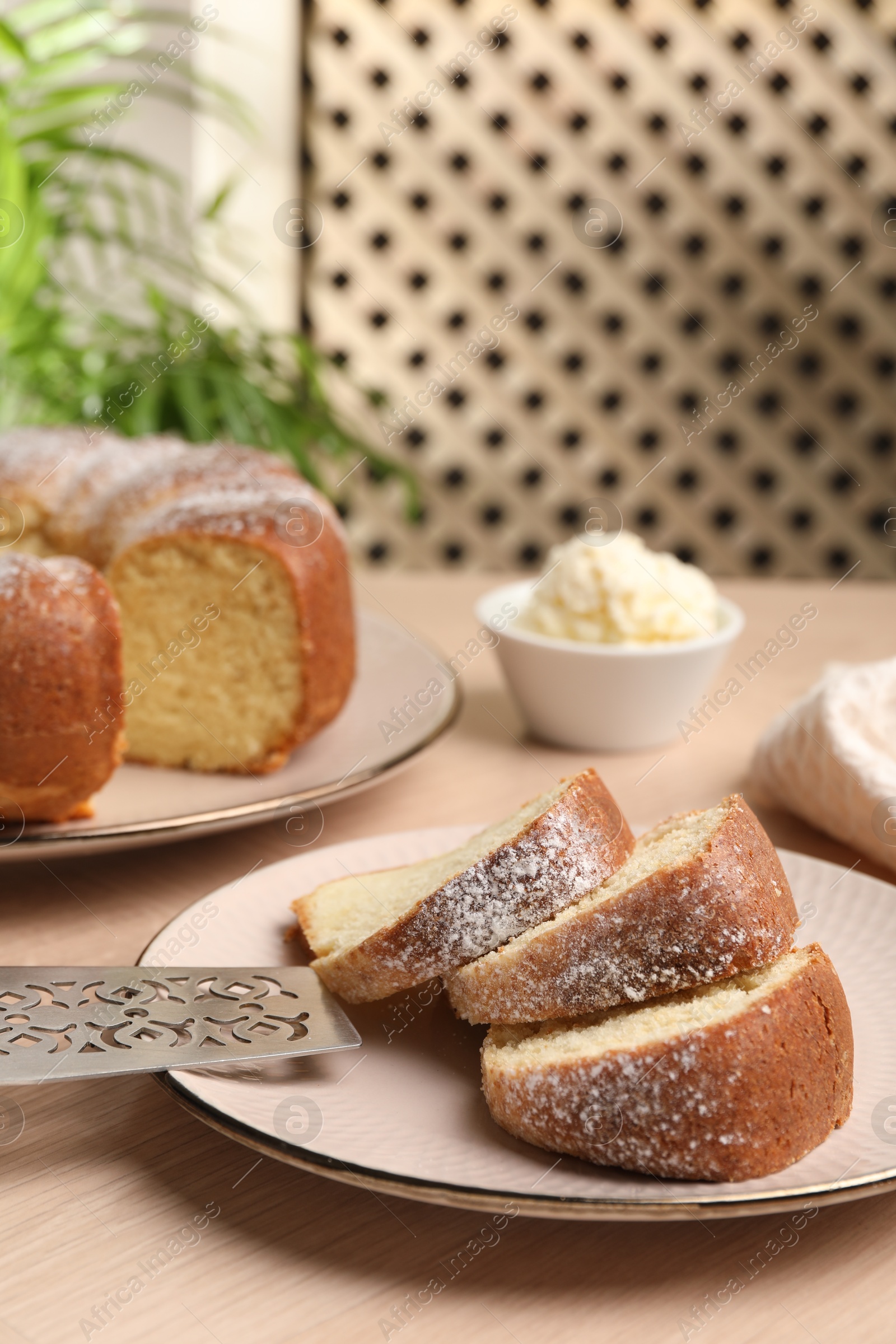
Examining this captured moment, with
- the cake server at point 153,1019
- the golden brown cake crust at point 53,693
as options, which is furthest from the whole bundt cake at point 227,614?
the cake server at point 153,1019

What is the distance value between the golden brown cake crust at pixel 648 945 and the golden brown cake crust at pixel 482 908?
0.16ft

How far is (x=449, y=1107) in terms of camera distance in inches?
28.4

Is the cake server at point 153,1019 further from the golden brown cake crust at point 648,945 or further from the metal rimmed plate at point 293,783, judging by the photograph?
the metal rimmed plate at point 293,783

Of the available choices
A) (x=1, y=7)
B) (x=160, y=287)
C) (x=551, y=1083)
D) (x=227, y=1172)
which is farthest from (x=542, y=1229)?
(x=1, y=7)

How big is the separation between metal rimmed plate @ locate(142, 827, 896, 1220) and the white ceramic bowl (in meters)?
0.42

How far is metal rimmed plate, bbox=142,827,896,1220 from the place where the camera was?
605 mm

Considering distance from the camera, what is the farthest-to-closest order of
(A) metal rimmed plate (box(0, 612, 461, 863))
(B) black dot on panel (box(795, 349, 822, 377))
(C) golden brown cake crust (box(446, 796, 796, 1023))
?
1. (B) black dot on panel (box(795, 349, 822, 377))
2. (A) metal rimmed plate (box(0, 612, 461, 863))
3. (C) golden brown cake crust (box(446, 796, 796, 1023))

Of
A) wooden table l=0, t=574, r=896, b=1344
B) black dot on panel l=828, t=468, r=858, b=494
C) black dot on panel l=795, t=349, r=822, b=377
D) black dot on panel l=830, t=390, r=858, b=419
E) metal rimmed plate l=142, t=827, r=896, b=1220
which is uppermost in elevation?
metal rimmed plate l=142, t=827, r=896, b=1220

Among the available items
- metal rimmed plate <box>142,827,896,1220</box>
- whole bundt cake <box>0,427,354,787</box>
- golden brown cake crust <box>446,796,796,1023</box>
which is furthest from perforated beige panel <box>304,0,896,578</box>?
golden brown cake crust <box>446,796,796,1023</box>

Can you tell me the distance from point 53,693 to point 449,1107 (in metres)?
0.55

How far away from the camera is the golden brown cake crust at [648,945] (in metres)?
0.72

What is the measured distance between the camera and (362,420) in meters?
4.29

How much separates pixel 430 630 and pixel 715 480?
2658mm

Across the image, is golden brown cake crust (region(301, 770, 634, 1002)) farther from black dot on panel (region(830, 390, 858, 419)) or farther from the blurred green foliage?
black dot on panel (region(830, 390, 858, 419))
